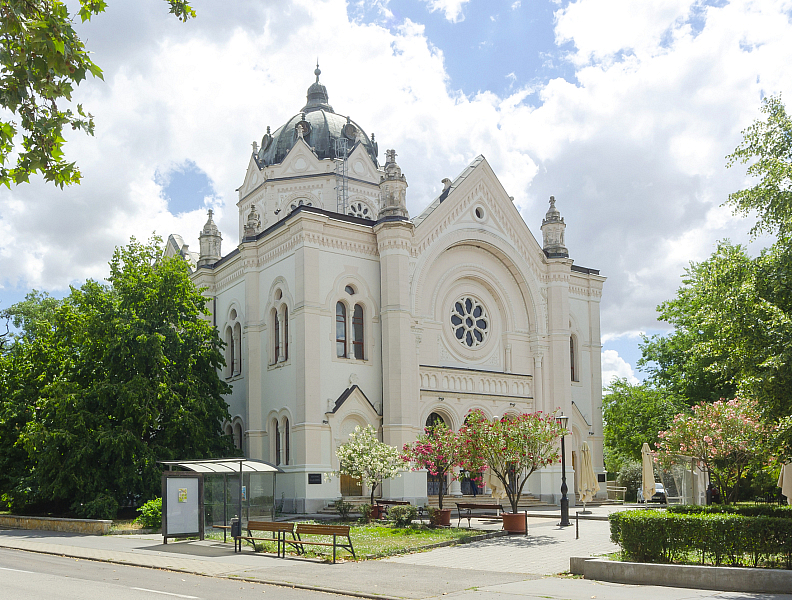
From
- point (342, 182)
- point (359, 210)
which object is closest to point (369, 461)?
point (359, 210)

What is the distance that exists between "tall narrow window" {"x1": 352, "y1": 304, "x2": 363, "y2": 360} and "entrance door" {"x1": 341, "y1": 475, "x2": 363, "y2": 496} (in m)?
5.20

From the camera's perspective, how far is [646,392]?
161 ft

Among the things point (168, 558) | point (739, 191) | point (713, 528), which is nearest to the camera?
point (713, 528)

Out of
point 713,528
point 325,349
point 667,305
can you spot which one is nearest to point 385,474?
point 325,349

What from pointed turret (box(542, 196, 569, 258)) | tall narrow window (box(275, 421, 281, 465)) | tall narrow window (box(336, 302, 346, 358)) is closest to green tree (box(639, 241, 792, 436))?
tall narrow window (box(336, 302, 346, 358))

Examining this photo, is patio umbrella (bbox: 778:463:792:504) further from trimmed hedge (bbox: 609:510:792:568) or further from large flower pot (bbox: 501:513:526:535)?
large flower pot (bbox: 501:513:526:535)

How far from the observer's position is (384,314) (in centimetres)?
3356

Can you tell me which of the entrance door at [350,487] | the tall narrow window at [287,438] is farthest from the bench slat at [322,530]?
the tall narrow window at [287,438]

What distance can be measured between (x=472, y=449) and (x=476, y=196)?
1658cm

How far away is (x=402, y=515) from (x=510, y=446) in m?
4.01

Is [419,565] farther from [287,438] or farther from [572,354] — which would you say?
[572,354]

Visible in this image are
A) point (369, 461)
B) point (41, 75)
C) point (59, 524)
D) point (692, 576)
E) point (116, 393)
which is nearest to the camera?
point (41, 75)

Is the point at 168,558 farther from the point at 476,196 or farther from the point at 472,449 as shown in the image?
the point at 476,196

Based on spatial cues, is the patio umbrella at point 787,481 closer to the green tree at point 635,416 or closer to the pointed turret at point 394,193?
the green tree at point 635,416
